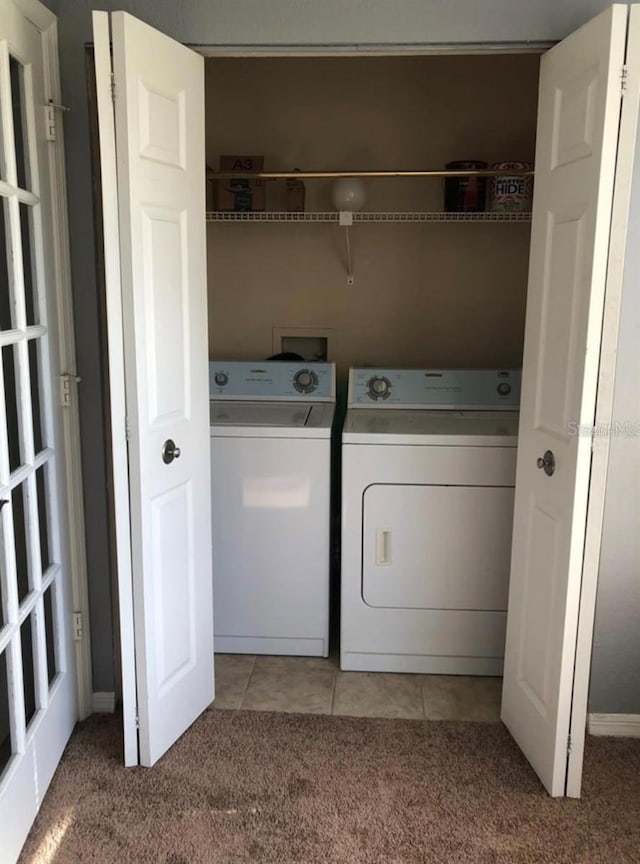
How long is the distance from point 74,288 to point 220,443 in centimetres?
76

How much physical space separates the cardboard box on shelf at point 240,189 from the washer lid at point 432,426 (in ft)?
3.33

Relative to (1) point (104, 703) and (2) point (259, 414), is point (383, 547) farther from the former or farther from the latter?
(1) point (104, 703)

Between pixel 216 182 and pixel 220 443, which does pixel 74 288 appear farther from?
pixel 216 182

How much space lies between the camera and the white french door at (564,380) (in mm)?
1783

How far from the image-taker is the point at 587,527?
1.94 meters

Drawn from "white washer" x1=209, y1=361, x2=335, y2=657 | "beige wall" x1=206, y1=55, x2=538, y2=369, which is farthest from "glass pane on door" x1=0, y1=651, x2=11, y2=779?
"beige wall" x1=206, y1=55, x2=538, y2=369

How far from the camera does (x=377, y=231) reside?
11.1 ft

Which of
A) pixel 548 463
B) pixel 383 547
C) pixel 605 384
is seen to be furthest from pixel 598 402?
pixel 383 547

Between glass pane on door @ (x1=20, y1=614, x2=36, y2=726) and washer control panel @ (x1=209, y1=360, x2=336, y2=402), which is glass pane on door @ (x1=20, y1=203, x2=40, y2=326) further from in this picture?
washer control panel @ (x1=209, y1=360, x2=336, y2=402)

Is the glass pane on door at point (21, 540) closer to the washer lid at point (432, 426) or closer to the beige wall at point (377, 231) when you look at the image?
the washer lid at point (432, 426)

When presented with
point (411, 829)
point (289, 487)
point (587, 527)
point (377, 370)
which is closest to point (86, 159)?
point (289, 487)

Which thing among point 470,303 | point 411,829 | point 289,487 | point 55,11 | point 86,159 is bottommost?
point 411,829

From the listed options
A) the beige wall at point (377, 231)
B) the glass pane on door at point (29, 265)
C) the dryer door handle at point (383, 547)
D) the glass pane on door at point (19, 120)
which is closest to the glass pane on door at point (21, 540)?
the glass pane on door at point (29, 265)

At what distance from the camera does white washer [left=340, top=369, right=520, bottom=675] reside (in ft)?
8.56
